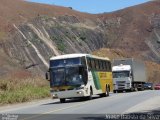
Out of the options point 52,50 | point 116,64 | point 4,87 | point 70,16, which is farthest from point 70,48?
point 4,87

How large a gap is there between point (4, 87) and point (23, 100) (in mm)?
6646

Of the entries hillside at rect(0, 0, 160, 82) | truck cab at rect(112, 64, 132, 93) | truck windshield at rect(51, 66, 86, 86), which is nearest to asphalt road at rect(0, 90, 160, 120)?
truck windshield at rect(51, 66, 86, 86)

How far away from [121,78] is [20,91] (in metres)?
18.4

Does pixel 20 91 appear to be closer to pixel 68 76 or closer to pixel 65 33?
pixel 68 76

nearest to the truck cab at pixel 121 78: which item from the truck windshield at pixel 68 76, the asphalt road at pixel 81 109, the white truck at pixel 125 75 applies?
the white truck at pixel 125 75

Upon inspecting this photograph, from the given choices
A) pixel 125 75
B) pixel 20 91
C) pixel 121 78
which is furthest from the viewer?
pixel 125 75

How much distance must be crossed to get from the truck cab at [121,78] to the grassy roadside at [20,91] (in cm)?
792

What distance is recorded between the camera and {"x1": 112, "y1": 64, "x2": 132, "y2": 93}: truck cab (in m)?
55.3

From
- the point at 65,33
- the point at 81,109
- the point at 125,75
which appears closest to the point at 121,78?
the point at 125,75

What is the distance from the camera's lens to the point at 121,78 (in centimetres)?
5550

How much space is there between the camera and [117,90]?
55844mm

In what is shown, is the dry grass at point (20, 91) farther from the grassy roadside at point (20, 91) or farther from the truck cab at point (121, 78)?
the truck cab at point (121, 78)

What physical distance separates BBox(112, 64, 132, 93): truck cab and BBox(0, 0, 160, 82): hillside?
15851mm

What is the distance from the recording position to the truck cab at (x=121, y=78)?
182 feet
